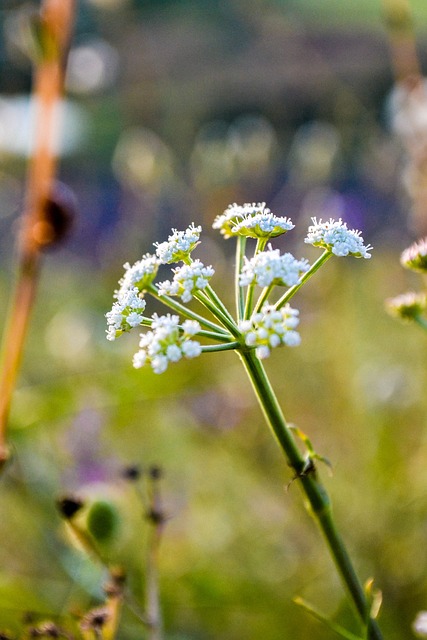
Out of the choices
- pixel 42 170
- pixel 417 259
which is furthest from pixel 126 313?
pixel 42 170

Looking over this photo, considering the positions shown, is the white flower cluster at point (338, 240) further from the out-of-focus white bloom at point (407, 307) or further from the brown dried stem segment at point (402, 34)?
the brown dried stem segment at point (402, 34)

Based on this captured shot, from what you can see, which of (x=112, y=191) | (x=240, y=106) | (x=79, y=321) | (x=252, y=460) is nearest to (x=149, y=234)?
(x=79, y=321)

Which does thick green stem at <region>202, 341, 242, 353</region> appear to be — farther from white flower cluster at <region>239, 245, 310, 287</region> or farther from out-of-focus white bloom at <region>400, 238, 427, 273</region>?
out-of-focus white bloom at <region>400, 238, 427, 273</region>

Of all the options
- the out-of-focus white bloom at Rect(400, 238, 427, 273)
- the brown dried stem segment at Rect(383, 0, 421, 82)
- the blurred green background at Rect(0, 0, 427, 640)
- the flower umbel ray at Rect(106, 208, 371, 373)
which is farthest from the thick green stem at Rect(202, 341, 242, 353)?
the brown dried stem segment at Rect(383, 0, 421, 82)

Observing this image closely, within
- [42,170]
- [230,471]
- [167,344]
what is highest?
[42,170]

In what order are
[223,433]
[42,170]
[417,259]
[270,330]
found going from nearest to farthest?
1. [270,330]
2. [417,259]
3. [42,170]
4. [223,433]

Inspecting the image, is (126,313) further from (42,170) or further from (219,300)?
(42,170)

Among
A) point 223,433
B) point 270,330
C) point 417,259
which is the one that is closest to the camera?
point 270,330
